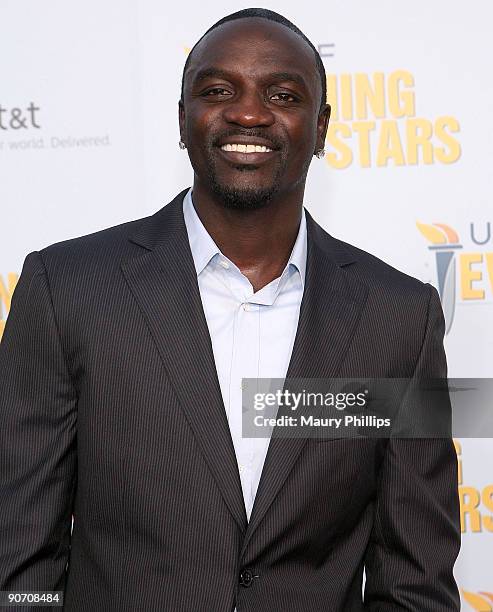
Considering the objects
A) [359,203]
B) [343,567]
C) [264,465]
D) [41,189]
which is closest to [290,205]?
[264,465]

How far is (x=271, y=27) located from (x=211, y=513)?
3.01ft

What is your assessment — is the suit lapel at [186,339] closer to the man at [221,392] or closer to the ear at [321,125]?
the man at [221,392]

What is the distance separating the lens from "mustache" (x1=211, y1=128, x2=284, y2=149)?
71.0 inches

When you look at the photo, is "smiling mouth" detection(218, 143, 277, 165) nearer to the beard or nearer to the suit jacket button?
the beard

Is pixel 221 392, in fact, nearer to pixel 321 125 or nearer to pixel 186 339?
pixel 186 339

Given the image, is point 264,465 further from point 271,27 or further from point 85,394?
point 271,27

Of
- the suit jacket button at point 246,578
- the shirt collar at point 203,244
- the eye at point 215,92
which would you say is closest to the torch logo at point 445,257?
the shirt collar at point 203,244

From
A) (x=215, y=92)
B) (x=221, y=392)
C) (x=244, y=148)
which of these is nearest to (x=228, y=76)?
(x=215, y=92)

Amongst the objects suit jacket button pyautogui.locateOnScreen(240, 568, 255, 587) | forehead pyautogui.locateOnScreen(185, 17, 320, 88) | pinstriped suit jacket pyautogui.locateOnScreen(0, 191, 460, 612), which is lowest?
suit jacket button pyautogui.locateOnScreen(240, 568, 255, 587)

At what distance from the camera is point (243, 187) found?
183 centimetres

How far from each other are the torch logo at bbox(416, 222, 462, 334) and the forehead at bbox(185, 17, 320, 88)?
0.97 m

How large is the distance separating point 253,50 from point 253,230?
34 centimetres

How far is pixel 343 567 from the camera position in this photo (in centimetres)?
182

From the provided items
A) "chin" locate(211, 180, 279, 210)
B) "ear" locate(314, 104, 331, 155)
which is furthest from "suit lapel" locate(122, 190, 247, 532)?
"ear" locate(314, 104, 331, 155)
